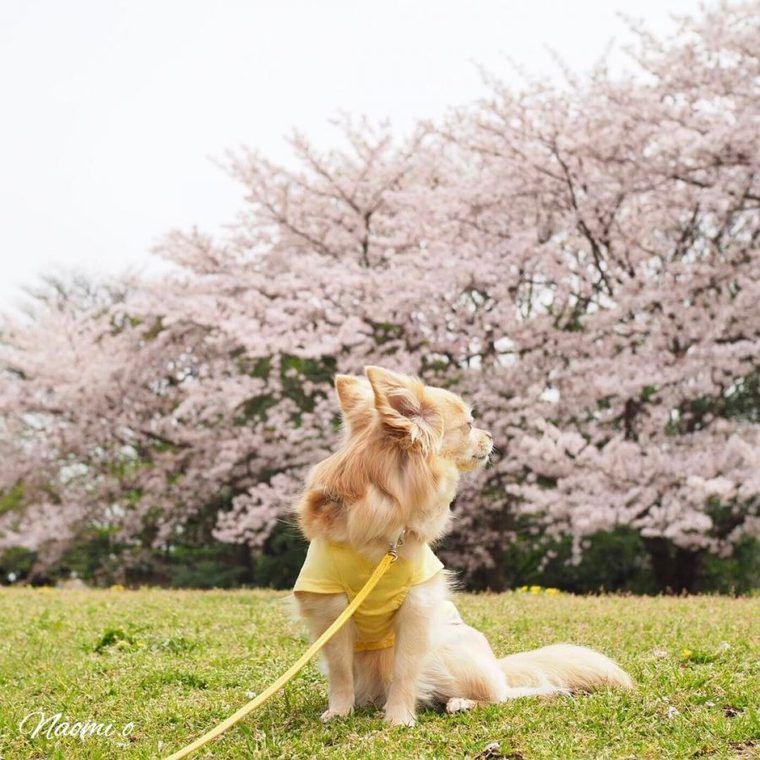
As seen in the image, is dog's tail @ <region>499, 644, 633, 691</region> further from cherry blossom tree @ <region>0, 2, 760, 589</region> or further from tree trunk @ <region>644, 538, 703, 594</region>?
tree trunk @ <region>644, 538, 703, 594</region>

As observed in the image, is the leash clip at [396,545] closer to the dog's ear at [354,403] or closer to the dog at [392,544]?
the dog at [392,544]

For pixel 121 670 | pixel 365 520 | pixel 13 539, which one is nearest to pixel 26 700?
pixel 121 670

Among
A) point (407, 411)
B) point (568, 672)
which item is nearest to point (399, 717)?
point (568, 672)

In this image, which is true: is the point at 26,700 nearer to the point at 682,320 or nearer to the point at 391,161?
the point at 682,320

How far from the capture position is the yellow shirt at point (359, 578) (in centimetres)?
395

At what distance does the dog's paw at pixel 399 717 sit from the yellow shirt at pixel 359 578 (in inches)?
14.3

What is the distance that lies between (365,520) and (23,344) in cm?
1536

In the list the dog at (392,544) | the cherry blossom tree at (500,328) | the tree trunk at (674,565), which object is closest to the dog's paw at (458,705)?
the dog at (392,544)

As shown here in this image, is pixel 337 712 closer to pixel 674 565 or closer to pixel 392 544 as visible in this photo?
pixel 392 544

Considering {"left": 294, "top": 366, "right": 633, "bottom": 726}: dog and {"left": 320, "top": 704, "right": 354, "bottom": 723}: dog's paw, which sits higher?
{"left": 294, "top": 366, "right": 633, "bottom": 726}: dog

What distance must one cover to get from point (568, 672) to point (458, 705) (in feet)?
1.92

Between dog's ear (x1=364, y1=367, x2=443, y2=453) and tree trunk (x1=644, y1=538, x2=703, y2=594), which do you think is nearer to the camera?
dog's ear (x1=364, y1=367, x2=443, y2=453)

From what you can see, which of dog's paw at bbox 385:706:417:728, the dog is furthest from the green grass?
the dog

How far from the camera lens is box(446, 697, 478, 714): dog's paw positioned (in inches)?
162
